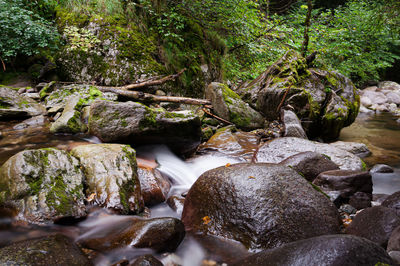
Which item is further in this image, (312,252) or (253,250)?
(253,250)

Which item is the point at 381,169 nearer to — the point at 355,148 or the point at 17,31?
the point at 355,148

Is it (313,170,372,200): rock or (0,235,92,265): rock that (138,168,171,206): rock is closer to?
(0,235,92,265): rock

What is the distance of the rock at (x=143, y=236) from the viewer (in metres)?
2.22

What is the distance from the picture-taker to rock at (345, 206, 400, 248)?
7.14ft

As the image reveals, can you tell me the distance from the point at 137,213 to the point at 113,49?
6798 millimetres

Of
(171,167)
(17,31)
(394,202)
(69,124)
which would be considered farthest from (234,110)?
(17,31)

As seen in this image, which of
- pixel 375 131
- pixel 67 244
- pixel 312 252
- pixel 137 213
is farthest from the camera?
pixel 375 131

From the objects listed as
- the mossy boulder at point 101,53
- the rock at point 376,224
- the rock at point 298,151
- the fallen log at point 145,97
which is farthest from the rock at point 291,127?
the mossy boulder at point 101,53

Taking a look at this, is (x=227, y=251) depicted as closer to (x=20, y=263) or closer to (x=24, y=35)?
(x=20, y=263)

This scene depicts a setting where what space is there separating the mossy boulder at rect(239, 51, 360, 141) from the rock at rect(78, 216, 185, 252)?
248 inches

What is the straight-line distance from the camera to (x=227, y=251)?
233cm

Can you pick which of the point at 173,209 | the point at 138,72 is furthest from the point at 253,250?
the point at 138,72

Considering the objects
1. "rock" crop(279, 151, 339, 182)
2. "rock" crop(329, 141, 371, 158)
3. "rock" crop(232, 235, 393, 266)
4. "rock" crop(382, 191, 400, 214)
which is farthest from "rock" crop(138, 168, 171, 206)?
"rock" crop(329, 141, 371, 158)

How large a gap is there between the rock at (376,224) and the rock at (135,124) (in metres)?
3.39
